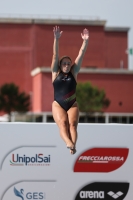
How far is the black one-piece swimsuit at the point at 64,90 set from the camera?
5.96 meters

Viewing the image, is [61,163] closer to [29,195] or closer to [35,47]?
[29,195]

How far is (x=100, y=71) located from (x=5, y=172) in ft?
256

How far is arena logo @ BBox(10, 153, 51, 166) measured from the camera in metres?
6.46

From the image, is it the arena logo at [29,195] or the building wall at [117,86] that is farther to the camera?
the building wall at [117,86]

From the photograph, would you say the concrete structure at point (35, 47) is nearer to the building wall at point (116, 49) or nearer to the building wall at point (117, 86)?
the building wall at point (117, 86)

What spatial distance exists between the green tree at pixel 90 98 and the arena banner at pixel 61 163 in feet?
246

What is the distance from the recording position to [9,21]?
298ft

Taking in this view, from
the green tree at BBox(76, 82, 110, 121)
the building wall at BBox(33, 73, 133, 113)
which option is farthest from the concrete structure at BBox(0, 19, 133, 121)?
the green tree at BBox(76, 82, 110, 121)

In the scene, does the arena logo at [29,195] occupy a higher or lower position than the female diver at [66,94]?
lower

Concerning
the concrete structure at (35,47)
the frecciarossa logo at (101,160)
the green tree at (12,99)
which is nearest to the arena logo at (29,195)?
the frecciarossa logo at (101,160)

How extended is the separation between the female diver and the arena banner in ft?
1.45

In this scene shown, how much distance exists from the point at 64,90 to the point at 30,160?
2.84ft

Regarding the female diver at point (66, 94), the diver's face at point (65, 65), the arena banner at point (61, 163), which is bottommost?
the arena banner at point (61, 163)

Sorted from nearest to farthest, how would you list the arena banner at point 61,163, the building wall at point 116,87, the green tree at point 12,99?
the arena banner at point 61,163 < the building wall at point 116,87 < the green tree at point 12,99
